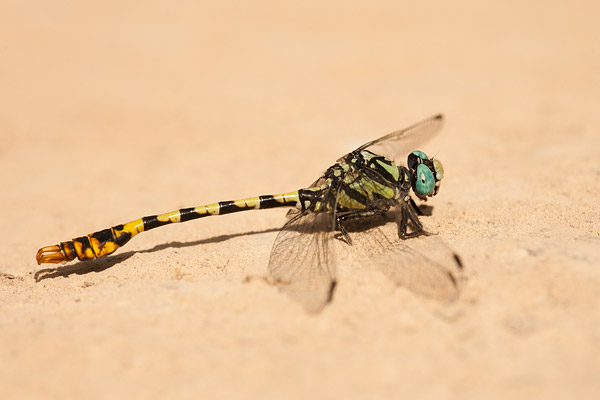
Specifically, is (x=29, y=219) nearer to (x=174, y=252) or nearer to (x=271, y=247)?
(x=174, y=252)

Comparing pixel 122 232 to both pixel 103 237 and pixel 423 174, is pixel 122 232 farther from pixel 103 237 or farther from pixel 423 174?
pixel 423 174

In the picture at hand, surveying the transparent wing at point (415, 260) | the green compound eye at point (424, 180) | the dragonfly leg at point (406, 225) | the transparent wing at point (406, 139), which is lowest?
the transparent wing at point (415, 260)

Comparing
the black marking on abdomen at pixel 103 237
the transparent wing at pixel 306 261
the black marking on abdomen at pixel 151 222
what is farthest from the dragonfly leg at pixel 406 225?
the black marking on abdomen at pixel 103 237

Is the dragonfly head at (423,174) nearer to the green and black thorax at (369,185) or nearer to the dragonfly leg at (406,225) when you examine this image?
the green and black thorax at (369,185)

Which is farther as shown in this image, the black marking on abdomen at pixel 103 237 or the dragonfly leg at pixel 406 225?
the black marking on abdomen at pixel 103 237

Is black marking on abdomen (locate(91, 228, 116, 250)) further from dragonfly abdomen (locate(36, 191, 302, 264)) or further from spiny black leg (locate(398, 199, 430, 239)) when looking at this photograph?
spiny black leg (locate(398, 199, 430, 239))

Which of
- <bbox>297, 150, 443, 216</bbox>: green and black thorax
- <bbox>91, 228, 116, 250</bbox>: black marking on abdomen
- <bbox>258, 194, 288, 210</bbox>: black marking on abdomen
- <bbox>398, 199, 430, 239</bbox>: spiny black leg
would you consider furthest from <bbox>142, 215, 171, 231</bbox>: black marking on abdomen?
<bbox>398, 199, 430, 239</bbox>: spiny black leg

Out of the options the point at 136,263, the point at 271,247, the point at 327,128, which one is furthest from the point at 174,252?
the point at 327,128
